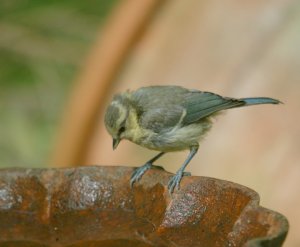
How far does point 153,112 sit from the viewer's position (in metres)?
4.17

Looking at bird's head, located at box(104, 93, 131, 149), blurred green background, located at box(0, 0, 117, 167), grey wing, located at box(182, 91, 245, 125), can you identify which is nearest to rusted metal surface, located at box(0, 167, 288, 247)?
bird's head, located at box(104, 93, 131, 149)

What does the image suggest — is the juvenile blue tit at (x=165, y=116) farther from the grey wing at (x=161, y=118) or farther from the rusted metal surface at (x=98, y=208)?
the rusted metal surface at (x=98, y=208)

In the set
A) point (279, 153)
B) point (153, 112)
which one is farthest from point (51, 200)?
point (279, 153)

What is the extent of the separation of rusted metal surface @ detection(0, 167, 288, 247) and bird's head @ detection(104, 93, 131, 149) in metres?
0.81

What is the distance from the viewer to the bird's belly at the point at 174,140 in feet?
13.4

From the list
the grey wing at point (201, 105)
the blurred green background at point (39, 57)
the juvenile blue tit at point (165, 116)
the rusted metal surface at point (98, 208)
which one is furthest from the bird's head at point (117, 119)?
the blurred green background at point (39, 57)

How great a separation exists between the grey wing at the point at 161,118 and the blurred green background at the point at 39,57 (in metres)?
3.88

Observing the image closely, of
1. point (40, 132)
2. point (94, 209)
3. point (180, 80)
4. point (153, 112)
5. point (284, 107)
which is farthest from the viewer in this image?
point (40, 132)

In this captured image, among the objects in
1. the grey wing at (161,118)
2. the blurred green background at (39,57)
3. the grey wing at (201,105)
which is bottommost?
the blurred green background at (39,57)

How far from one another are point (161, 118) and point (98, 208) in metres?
1.01

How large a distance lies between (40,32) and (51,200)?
512cm

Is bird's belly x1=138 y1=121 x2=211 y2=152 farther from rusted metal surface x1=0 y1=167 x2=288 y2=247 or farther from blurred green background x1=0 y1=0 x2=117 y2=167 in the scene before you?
blurred green background x1=0 y1=0 x2=117 y2=167

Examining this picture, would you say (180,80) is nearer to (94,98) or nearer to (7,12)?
(94,98)

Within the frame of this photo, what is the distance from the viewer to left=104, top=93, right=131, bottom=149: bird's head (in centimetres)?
401
